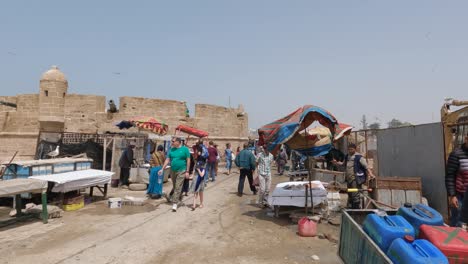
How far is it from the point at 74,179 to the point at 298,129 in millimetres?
5490

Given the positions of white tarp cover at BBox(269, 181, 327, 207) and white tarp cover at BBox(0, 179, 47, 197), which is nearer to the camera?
white tarp cover at BBox(0, 179, 47, 197)

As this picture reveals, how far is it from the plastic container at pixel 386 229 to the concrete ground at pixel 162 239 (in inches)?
59.8

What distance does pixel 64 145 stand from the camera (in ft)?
40.7

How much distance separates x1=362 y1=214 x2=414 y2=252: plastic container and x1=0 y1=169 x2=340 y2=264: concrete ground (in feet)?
4.99

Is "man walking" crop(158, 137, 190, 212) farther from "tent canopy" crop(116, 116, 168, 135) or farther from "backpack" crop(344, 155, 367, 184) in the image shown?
"tent canopy" crop(116, 116, 168, 135)

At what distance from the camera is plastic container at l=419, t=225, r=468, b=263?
8.70ft

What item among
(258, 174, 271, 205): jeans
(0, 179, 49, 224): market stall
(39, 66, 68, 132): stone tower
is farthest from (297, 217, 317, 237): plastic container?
(39, 66, 68, 132): stone tower

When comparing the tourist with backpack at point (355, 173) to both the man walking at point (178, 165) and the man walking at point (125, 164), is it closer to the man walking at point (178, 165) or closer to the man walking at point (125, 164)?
the man walking at point (178, 165)

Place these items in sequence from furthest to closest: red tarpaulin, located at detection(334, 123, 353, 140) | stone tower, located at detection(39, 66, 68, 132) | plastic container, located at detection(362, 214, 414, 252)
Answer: stone tower, located at detection(39, 66, 68, 132) → red tarpaulin, located at detection(334, 123, 353, 140) → plastic container, located at detection(362, 214, 414, 252)

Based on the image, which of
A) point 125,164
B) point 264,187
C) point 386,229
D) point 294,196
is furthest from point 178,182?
point 386,229

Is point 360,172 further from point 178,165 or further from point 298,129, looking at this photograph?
point 178,165

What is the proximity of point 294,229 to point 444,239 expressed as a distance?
11.8ft

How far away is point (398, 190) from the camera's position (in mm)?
7453

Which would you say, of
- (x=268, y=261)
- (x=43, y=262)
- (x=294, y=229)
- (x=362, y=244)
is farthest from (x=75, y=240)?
(x=362, y=244)
